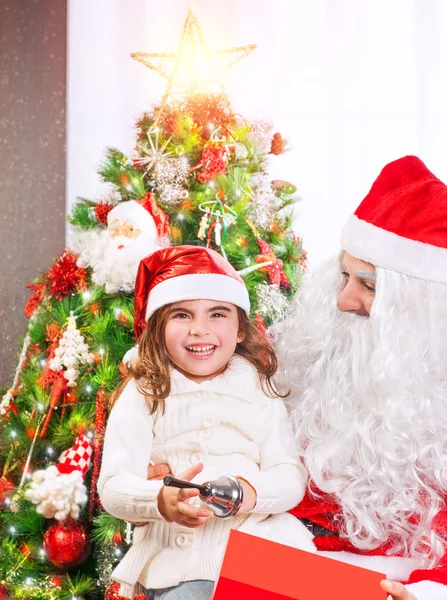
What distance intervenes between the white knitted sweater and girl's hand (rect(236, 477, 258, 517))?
0.04 ft

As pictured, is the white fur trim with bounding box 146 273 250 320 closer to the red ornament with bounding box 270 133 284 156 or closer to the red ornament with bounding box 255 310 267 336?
the red ornament with bounding box 255 310 267 336

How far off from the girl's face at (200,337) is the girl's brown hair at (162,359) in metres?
0.03

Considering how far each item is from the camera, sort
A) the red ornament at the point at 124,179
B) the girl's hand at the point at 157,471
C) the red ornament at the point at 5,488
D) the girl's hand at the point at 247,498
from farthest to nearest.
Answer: the red ornament at the point at 5,488 < the red ornament at the point at 124,179 < the girl's hand at the point at 157,471 < the girl's hand at the point at 247,498

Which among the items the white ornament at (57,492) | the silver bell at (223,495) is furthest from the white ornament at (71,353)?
the silver bell at (223,495)

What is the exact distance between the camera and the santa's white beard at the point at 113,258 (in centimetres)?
240

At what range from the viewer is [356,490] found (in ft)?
4.91

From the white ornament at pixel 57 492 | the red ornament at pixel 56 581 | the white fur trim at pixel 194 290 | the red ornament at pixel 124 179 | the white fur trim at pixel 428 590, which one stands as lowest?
the red ornament at pixel 56 581

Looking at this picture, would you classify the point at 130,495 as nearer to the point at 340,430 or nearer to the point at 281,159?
the point at 340,430

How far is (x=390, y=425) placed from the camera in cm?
148

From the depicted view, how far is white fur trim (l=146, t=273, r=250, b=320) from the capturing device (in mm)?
1599

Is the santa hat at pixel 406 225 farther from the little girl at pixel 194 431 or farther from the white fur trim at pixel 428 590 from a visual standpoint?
the white fur trim at pixel 428 590

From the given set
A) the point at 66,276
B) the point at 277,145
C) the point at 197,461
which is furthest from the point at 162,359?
the point at 277,145

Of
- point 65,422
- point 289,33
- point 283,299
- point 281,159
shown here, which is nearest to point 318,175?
point 281,159

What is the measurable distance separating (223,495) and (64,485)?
3.96 ft
